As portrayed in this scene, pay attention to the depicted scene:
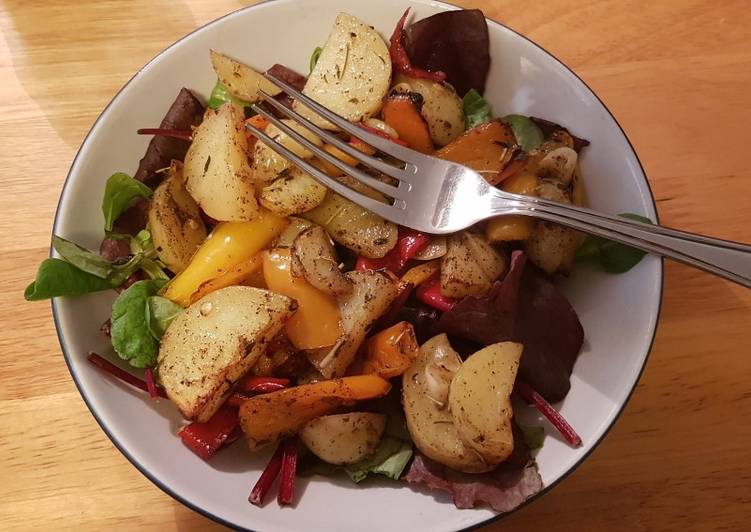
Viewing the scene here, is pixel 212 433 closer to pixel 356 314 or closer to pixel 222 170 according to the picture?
pixel 356 314

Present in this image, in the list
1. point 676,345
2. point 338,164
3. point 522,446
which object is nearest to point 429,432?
point 522,446

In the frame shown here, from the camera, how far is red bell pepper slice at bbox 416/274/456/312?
1.17 meters

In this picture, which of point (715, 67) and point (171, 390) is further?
point (715, 67)

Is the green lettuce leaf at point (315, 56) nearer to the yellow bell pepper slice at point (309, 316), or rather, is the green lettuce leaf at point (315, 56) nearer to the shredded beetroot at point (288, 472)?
the yellow bell pepper slice at point (309, 316)

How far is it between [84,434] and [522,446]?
2.75 ft

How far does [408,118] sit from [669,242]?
516 millimetres

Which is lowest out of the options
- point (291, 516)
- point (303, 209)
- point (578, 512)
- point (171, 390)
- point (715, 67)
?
point (578, 512)

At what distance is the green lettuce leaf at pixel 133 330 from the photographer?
43.0 inches

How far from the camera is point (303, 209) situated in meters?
1.17

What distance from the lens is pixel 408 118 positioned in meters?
1.23

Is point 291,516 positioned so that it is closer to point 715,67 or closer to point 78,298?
point 78,298

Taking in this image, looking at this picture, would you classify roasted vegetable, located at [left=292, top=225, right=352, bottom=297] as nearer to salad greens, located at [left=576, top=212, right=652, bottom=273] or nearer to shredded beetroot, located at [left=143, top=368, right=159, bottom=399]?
shredded beetroot, located at [left=143, top=368, right=159, bottom=399]

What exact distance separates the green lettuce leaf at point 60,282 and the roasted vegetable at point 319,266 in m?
0.37

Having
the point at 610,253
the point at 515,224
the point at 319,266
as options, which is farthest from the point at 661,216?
the point at 319,266
